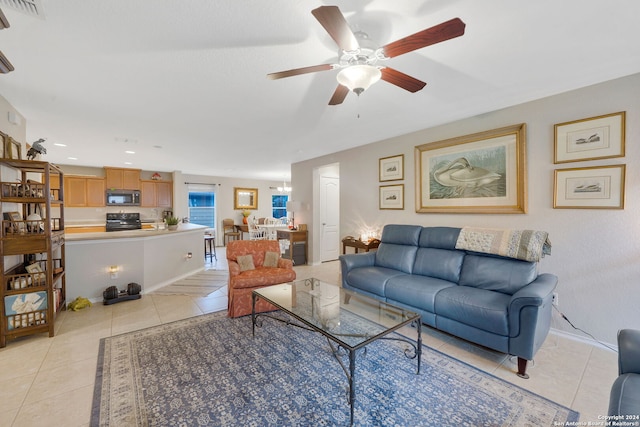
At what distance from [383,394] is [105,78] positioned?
11.0ft

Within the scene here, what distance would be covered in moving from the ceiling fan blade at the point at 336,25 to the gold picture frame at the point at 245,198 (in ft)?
26.3

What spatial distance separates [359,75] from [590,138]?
2357 millimetres

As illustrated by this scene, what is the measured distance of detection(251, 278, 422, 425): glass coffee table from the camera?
1690mm

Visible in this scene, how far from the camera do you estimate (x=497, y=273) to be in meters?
2.57

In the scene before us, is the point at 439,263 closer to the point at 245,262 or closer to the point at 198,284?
the point at 245,262

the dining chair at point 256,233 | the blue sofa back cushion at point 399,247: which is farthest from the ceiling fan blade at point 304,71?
the dining chair at point 256,233

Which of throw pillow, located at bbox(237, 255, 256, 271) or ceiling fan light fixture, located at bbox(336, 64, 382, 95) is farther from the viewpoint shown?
throw pillow, located at bbox(237, 255, 256, 271)

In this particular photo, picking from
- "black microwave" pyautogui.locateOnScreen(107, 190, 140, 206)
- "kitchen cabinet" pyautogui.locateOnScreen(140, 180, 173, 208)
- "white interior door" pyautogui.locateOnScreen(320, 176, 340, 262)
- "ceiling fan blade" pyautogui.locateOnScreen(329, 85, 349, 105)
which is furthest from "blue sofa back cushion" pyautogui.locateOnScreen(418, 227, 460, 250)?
"black microwave" pyautogui.locateOnScreen(107, 190, 140, 206)

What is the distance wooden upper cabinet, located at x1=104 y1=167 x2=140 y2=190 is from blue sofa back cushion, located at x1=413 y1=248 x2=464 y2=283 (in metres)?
7.17

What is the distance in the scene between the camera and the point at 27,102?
8.96 ft

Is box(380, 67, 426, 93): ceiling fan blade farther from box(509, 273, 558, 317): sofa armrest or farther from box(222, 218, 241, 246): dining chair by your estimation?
box(222, 218, 241, 246): dining chair

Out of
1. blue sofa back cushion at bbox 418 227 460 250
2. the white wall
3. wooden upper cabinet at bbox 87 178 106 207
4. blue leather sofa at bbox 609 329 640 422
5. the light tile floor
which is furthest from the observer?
wooden upper cabinet at bbox 87 178 106 207

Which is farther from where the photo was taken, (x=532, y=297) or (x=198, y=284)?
(x=198, y=284)

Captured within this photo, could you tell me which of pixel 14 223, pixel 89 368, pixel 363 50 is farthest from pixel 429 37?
pixel 14 223
